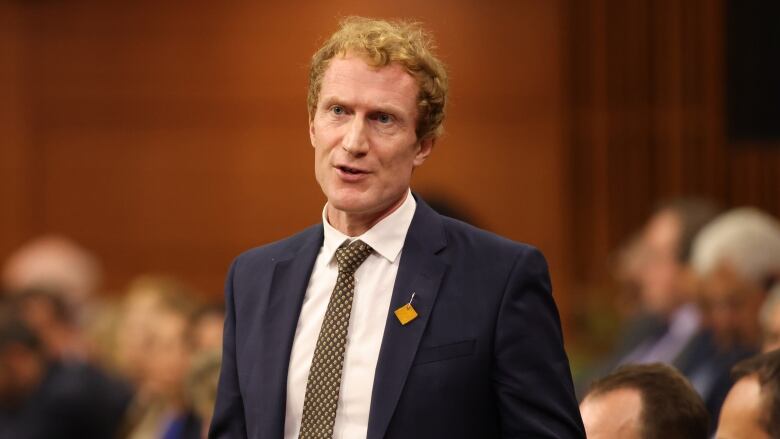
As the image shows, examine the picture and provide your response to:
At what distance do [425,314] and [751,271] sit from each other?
3.09 m

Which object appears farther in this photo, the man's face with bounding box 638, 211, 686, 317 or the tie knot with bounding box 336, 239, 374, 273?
the man's face with bounding box 638, 211, 686, 317

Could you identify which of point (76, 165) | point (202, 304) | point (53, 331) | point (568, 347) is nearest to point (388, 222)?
point (202, 304)

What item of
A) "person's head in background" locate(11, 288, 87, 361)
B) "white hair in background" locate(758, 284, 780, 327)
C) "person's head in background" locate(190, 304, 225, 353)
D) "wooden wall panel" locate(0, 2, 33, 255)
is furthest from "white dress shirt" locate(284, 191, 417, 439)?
"wooden wall panel" locate(0, 2, 33, 255)

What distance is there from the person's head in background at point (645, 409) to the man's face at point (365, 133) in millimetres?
759

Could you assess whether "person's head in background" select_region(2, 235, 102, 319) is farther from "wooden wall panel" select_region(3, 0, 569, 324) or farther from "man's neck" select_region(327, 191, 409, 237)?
"man's neck" select_region(327, 191, 409, 237)

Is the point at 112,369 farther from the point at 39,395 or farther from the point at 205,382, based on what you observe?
the point at 205,382

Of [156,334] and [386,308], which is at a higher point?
[386,308]

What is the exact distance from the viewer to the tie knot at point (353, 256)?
2504mm

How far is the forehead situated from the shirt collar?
0.69ft

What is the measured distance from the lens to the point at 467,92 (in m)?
10.6

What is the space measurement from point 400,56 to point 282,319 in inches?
20.8

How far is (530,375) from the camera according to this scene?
2316 millimetres

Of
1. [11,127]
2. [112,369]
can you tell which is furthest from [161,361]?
[11,127]

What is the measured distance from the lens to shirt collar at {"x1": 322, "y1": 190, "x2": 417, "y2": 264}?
98.5 inches
